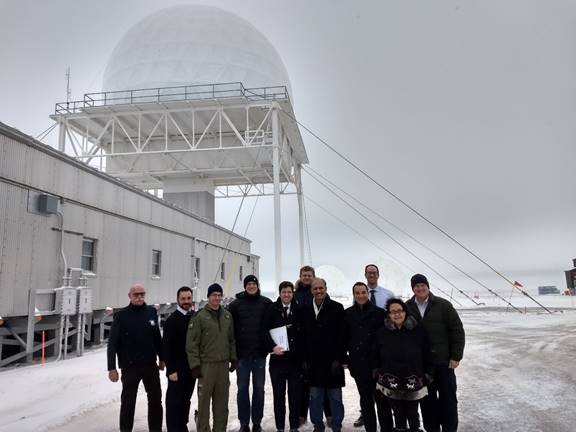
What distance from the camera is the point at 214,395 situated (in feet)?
17.4

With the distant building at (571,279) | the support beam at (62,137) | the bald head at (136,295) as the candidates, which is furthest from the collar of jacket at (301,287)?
the distant building at (571,279)

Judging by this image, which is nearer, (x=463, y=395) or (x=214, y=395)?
(x=214, y=395)

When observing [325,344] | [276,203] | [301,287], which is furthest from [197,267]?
[325,344]

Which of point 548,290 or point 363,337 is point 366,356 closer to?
point 363,337

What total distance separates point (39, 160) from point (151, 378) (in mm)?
8334

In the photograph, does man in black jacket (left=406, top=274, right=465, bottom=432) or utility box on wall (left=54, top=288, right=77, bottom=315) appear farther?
utility box on wall (left=54, top=288, right=77, bottom=315)

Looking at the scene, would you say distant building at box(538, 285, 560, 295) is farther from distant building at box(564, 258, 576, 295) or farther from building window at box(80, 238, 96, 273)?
building window at box(80, 238, 96, 273)

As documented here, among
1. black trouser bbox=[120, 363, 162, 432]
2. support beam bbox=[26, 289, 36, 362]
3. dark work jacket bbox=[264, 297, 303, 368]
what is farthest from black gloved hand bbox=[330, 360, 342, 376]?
support beam bbox=[26, 289, 36, 362]

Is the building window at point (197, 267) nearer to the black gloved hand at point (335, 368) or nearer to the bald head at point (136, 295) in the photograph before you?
the bald head at point (136, 295)

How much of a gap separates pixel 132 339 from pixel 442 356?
3812 mm

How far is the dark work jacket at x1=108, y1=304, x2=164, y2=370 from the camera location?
5543mm

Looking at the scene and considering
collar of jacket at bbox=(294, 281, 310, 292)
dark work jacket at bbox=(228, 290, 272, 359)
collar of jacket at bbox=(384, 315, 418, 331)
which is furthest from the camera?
collar of jacket at bbox=(294, 281, 310, 292)

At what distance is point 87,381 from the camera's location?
28.8 ft

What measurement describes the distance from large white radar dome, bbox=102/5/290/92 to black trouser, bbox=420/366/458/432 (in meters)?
21.7
